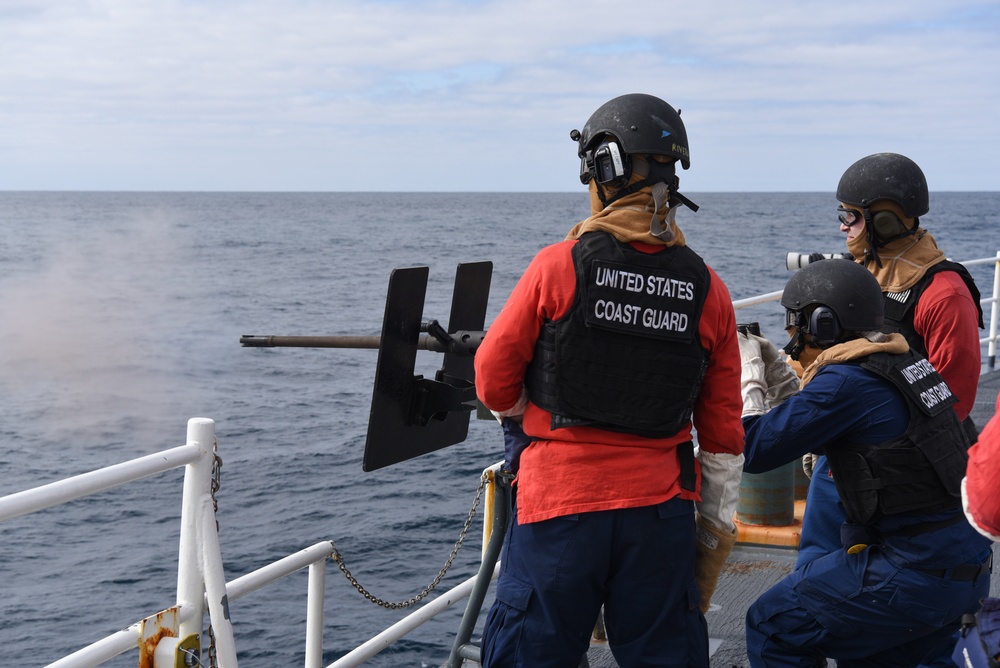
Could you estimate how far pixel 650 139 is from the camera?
Result: 9.83 feet

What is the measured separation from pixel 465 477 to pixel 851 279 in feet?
51.6

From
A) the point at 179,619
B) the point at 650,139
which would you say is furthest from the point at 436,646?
the point at 650,139

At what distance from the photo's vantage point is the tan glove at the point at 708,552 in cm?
321

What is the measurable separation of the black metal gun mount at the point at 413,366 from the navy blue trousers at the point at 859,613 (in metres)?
1.25

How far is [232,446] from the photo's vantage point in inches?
874

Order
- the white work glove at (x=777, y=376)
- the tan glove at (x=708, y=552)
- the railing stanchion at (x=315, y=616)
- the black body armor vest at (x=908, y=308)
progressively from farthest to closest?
1. the black body armor vest at (x=908, y=308)
2. the railing stanchion at (x=315, y=616)
3. the white work glove at (x=777, y=376)
4. the tan glove at (x=708, y=552)

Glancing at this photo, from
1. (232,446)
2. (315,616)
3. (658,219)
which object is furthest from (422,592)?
(232,446)

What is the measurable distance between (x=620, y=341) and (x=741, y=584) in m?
3.00

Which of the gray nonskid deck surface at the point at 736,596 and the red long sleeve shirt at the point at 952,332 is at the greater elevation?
the red long sleeve shirt at the point at 952,332

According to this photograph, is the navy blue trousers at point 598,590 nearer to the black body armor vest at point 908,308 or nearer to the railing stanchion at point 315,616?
the railing stanchion at point 315,616

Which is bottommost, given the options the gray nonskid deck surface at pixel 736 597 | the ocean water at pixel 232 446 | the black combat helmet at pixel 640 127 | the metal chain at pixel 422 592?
the ocean water at pixel 232 446

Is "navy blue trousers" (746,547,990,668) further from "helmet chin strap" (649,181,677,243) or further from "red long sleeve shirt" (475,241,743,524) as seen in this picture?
"helmet chin strap" (649,181,677,243)

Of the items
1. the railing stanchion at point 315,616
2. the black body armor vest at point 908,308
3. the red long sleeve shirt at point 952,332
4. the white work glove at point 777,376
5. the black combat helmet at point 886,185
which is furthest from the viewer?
the black combat helmet at point 886,185

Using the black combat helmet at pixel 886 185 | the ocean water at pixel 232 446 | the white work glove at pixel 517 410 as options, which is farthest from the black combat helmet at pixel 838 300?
the ocean water at pixel 232 446
